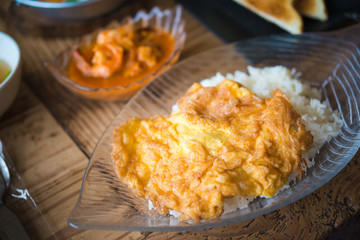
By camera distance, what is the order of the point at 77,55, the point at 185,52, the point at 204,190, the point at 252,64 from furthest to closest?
the point at 185,52 → the point at 77,55 → the point at 252,64 → the point at 204,190

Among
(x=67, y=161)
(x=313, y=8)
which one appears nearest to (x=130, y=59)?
(x=67, y=161)

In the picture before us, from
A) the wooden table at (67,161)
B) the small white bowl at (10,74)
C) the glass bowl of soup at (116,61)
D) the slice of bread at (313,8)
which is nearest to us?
the wooden table at (67,161)

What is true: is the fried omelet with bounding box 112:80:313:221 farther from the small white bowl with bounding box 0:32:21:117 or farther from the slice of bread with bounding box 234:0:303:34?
the slice of bread with bounding box 234:0:303:34

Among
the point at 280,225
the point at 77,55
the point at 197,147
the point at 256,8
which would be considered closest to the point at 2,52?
the point at 77,55

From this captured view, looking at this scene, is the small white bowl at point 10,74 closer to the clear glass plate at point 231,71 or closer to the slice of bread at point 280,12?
the clear glass plate at point 231,71

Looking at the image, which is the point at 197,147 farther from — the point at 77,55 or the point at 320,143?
the point at 77,55

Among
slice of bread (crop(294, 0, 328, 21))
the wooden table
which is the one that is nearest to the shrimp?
the wooden table

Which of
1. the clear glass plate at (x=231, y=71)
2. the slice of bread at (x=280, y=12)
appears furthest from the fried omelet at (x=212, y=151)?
the slice of bread at (x=280, y=12)
